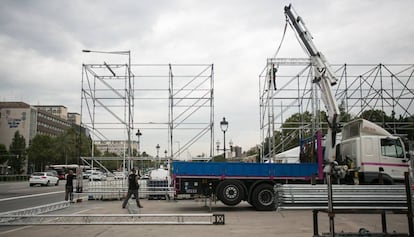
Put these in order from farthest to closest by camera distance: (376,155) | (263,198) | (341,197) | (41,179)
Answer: (41,179)
(263,198)
(376,155)
(341,197)

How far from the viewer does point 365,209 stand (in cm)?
844

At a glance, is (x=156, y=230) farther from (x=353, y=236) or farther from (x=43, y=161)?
(x=43, y=161)

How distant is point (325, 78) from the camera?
1847 cm

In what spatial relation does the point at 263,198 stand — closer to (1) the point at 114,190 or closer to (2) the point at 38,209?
(2) the point at 38,209

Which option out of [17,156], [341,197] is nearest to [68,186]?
[341,197]

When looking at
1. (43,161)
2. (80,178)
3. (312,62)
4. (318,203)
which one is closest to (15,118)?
(43,161)

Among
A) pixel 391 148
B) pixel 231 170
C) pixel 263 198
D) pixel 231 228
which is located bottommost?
pixel 231 228

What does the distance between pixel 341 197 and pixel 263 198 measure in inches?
337

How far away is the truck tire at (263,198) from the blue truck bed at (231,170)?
0.49 metres

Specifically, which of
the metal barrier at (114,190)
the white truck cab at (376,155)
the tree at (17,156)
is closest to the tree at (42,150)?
the tree at (17,156)

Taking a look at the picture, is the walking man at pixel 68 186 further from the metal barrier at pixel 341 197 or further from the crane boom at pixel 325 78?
the metal barrier at pixel 341 197

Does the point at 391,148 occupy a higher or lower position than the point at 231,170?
higher

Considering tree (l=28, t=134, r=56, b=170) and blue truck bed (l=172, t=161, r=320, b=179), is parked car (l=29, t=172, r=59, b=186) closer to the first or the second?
blue truck bed (l=172, t=161, r=320, b=179)

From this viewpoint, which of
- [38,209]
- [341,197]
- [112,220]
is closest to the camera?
[341,197]
